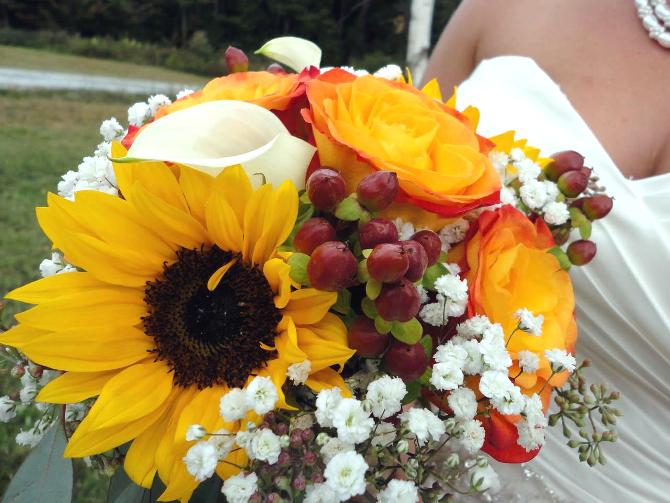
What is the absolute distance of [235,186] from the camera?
23.3 inches

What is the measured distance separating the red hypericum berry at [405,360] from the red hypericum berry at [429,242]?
0.08 meters

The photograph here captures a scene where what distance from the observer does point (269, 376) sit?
0.57m

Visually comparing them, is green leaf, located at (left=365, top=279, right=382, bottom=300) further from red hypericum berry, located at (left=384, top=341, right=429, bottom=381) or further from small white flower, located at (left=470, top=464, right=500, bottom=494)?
small white flower, located at (left=470, top=464, right=500, bottom=494)

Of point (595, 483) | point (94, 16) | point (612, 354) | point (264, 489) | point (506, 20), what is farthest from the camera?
point (94, 16)

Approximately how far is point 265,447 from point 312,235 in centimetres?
18

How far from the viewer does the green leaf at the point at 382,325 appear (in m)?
0.57

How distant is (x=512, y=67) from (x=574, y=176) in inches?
28.7

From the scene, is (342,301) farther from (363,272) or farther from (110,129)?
(110,129)

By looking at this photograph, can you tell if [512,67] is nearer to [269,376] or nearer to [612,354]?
[612,354]

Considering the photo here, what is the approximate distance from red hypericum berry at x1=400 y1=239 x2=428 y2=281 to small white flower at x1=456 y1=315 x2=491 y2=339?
10cm

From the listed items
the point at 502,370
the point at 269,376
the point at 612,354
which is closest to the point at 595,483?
the point at 612,354

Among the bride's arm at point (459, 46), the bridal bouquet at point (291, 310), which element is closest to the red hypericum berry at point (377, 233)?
the bridal bouquet at point (291, 310)

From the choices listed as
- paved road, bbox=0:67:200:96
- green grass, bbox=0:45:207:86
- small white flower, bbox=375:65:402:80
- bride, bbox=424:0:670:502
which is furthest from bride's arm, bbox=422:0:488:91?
green grass, bbox=0:45:207:86

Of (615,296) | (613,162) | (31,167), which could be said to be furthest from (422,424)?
(31,167)
